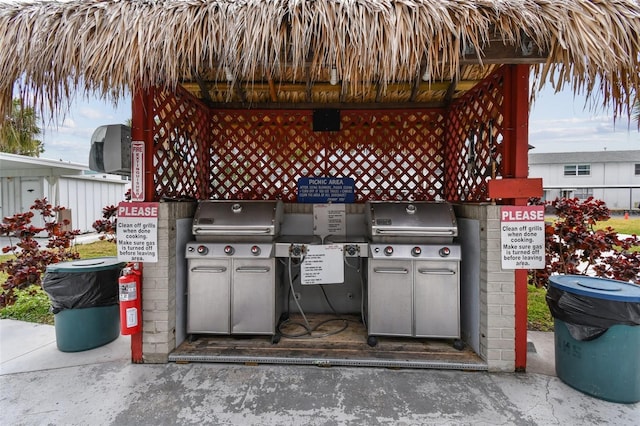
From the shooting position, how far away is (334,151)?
3916 mm

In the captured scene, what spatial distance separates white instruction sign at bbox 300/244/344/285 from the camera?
9.73 ft

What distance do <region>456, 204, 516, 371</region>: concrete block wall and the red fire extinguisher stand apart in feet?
10.1

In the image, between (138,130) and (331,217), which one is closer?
(138,130)

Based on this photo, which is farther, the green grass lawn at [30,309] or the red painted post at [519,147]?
the green grass lawn at [30,309]

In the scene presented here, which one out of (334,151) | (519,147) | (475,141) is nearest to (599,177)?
(475,141)

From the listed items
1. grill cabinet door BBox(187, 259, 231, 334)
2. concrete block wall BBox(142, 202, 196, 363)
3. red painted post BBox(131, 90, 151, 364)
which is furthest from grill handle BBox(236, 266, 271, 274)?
red painted post BBox(131, 90, 151, 364)

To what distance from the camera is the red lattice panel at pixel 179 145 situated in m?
2.90

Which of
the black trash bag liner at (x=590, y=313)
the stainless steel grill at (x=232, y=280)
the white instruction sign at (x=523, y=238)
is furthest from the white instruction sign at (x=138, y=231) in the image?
the black trash bag liner at (x=590, y=313)

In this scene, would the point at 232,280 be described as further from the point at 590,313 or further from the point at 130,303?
the point at 590,313

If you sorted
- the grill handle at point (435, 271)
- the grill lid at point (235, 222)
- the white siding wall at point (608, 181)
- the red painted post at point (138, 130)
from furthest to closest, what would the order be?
the white siding wall at point (608, 181) → the grill lid at point (235, 222) → the grill handle at point (435, 271) → the red painted post at point (138, 130)

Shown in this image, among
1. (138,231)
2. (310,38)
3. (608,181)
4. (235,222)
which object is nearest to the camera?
(310,38)

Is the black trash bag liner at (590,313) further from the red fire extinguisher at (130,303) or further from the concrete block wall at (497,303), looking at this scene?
the red fire extinguisher at (130,303)

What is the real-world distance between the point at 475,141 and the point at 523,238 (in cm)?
125

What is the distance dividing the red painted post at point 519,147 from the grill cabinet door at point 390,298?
2.93ft
